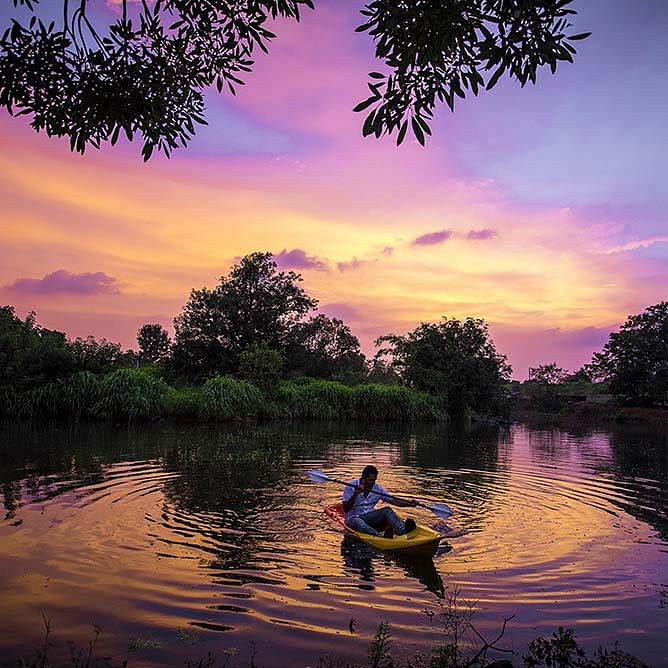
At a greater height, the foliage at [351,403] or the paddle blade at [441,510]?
the foliage at [351,403]

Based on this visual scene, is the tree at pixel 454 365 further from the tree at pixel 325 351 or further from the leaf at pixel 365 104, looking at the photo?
the leaf at pixel 365 104

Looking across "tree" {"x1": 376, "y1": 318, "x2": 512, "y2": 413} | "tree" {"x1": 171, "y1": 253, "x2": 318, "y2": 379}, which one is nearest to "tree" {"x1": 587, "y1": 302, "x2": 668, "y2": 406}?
"tree" {"x1": 376, "y1": 318, "x2": 512, "y2": 413}

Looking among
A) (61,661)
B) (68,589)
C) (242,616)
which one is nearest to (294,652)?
(242,616)

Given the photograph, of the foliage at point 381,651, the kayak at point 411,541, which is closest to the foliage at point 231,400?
the kayak at point 411,541

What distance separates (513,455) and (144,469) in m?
12.7

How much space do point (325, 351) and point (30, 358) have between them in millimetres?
22803

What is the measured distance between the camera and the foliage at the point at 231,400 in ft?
106

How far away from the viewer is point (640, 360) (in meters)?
49.9

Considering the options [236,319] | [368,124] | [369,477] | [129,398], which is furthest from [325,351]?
[368,124]

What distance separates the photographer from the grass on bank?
3030cm

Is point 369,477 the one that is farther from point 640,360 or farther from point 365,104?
point 640,360

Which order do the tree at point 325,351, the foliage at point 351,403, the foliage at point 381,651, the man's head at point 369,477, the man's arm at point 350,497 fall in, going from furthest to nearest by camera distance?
the tree at point 325,351 < the foliage at point 351,403 < the man's head at point 369,477 < the man's arm at point 350,497 < the foliage at point 381,651

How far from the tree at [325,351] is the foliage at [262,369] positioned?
7.91 m

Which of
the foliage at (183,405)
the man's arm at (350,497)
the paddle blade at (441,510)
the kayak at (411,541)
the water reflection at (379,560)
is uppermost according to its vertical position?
the foliage at (183,405)
